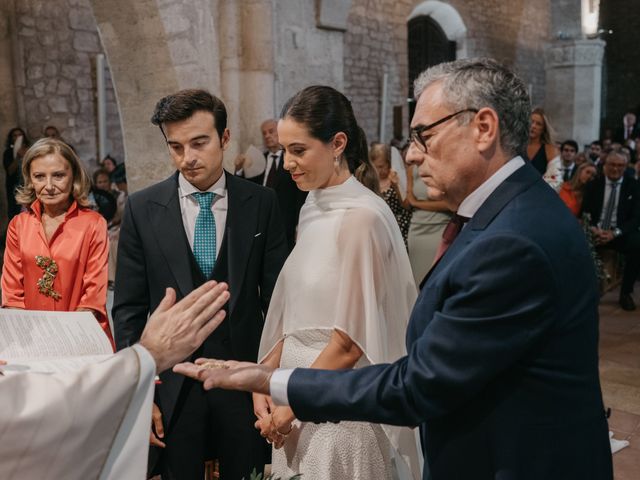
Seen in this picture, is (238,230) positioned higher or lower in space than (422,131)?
lower

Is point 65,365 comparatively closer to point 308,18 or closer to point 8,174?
point 308,18

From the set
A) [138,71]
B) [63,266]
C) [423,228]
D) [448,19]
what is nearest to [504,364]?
[63,266]

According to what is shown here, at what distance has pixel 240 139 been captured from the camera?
6.49 meters

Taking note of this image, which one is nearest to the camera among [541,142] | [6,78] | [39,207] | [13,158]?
[39,207]

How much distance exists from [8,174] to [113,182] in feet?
4.64

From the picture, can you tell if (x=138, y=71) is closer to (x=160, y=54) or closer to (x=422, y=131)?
(x=160, y=54)

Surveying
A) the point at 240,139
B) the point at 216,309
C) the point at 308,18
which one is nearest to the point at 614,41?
the point at 308,18

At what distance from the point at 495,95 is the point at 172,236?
1.19m

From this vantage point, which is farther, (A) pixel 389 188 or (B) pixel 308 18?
(B) pixel 308 18

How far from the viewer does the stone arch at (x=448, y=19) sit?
1438cm

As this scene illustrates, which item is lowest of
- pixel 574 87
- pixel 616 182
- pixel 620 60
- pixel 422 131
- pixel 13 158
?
pixel 616 182

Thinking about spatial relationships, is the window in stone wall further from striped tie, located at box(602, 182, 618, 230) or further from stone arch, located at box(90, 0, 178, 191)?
stone arch, located at box(90, 0, 178, 191)

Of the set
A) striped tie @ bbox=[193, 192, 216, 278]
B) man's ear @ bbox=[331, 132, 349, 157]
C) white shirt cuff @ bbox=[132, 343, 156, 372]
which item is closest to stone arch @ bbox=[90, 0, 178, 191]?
striped tie @ bbox=[193, 192, 216, 278]

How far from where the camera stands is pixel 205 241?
2143 millimetres
